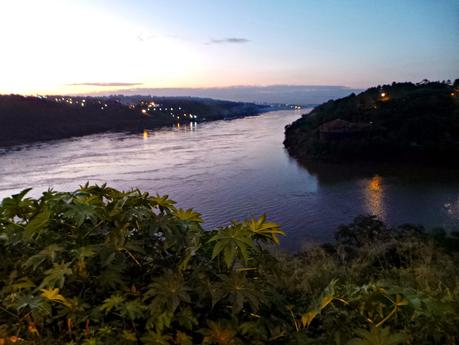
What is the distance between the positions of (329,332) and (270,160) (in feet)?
138

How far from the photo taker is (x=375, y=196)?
98.4 ft

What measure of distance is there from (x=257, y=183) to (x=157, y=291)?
31250 mm

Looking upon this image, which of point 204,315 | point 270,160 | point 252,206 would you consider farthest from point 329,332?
point 270,160

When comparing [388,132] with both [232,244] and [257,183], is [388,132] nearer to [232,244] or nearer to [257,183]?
[257,183]

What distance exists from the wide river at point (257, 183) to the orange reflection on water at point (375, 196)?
0.07 m

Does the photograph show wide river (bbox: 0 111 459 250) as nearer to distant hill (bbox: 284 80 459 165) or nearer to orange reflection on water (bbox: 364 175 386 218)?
orange reflection on water (bbox: 364 175 386 218)

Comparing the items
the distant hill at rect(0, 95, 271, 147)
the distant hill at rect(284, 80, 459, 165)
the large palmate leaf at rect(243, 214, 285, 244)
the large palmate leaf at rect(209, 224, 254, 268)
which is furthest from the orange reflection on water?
the distant hill at rect(0, 95, 271, 147)

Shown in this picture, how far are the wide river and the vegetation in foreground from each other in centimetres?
1723

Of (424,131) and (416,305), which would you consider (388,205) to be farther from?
(416,305)

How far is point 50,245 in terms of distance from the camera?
2242mm

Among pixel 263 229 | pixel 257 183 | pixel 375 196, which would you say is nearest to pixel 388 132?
pixel 375 196

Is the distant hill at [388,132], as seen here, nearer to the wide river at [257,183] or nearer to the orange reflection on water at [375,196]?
the wide river at [257,183]

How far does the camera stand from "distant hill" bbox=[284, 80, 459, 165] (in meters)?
44.6

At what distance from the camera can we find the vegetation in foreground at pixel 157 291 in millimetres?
2062
